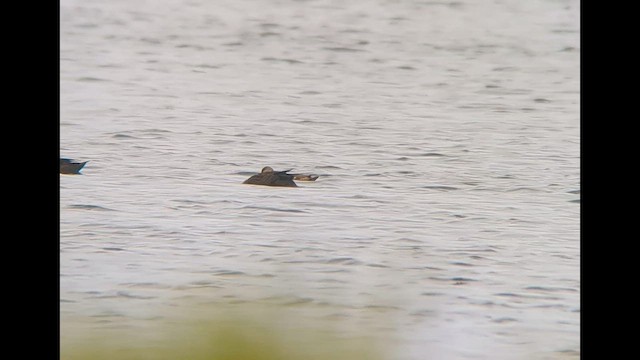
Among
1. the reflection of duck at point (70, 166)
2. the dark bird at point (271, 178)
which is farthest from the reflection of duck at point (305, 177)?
the reflection of duck at point (70, 166)

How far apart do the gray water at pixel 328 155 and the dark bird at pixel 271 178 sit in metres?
0.01

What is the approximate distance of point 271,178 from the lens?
1.65 m

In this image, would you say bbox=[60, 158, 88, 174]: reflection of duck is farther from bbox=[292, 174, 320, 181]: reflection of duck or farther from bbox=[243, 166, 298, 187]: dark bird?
bbox=[292, 174, 320, 181]: reflection of duck

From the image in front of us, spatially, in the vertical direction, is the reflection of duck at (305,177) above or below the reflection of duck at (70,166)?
below

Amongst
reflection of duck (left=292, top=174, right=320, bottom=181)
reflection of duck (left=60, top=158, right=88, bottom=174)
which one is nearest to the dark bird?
reflection of duck (left=292, top=174, right=320, bottom=181)

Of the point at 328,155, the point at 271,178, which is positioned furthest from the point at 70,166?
the point at 328,155

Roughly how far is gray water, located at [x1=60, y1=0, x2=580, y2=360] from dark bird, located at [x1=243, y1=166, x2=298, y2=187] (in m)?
0.01

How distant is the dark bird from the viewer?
1.65 metres

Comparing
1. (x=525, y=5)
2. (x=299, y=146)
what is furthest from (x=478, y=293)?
(x=525, y=5)

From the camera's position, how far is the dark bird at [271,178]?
5.41 ft

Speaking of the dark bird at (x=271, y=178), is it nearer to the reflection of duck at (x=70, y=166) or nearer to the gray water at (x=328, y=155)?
the gray water at (x=328, y=155)

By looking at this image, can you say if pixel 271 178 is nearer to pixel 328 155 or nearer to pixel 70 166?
pixel 328 155

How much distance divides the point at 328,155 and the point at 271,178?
0.13 m
